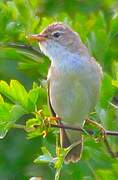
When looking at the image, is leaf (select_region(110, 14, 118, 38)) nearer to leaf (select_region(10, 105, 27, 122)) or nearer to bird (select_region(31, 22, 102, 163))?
bird (select_region(31, 22, 102, 163))

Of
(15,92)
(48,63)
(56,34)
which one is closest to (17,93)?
(15,92)

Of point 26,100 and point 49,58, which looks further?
point 49,58

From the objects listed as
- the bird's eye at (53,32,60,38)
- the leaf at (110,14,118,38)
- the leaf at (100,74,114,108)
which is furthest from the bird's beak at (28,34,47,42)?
the leaf at (100,74,114,108)

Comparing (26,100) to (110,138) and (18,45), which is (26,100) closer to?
(110,138)

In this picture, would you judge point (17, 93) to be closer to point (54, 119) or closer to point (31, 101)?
point (31, 101)

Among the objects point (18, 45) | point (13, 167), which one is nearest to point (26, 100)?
point (18, 45)

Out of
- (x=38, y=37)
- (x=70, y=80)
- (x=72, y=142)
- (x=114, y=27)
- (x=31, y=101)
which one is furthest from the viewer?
(x=72, y=142)

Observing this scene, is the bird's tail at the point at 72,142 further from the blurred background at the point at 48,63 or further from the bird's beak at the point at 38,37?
the bird's beak at the point at 38,37

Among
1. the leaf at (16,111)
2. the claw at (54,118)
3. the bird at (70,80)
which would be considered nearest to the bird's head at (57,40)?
the bird at (70,80)
